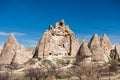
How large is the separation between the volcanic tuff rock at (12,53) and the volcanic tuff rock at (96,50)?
16.3 m

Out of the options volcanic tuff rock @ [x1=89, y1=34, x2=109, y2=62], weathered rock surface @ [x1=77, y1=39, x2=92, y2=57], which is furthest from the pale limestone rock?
volcanic tuff rock @ [x1=89, y1=34, x2=109, y2=62]

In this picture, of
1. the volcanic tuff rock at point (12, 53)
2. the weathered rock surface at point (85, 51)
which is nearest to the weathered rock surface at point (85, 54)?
the weathered rock surface at point (85, 51)

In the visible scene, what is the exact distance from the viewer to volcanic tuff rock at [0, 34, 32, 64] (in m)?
76.4

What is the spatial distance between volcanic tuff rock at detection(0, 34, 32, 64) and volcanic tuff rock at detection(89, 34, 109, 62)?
16.3 m

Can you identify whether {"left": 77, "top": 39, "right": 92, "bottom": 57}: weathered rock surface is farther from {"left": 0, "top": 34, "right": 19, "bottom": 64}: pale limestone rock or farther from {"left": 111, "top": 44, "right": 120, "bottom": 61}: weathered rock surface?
{"left": 0, "top": 34, "right": 19, "bottom": 64}: pale limestone rock

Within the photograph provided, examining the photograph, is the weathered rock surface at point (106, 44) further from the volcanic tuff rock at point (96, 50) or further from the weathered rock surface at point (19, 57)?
the weathered rock surface at point (19, 57)

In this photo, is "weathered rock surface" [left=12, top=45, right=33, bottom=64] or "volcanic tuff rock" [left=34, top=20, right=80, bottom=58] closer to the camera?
"weathered rock surface" [left=12, top=45, right=33, bottom=64]

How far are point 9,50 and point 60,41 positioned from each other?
52.6 feet

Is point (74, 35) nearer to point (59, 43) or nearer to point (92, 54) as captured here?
point (59, 43)

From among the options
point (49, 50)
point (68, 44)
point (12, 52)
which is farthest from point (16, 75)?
point (68, 44)

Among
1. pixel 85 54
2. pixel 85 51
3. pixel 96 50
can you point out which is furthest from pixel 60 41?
pixel 85 54

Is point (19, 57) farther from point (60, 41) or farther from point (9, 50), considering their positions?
point (60, 41)

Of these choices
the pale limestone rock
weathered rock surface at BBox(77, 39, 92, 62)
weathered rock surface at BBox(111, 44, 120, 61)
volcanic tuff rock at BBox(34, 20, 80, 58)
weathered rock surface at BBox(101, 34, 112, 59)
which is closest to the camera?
weathered rock surface at BBox(77, 39, 92, 62)

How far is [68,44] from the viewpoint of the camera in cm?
8944
